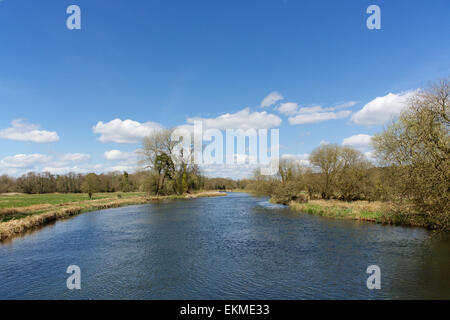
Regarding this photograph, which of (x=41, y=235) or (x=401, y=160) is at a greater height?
(x=401, y=160)

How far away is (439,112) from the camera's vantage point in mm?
13648

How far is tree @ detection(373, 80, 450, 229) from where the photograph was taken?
12.7m

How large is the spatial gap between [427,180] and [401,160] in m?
3.03

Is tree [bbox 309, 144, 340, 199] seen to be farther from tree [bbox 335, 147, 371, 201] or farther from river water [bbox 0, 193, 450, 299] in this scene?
river water [bbox 0, 193, 450, 299]

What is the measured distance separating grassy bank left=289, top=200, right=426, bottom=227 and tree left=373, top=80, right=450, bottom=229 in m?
2.67

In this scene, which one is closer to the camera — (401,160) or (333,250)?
(333,250)

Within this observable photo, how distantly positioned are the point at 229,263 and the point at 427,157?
40.0ft

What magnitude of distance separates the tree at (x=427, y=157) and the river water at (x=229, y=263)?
2453mm

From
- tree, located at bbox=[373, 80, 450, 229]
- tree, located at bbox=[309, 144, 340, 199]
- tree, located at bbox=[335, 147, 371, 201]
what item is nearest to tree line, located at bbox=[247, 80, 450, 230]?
tree, located at bbox=[373, 80, 450, 229]

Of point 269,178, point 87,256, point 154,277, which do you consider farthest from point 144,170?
point 154,277

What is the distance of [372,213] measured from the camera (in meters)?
23.3

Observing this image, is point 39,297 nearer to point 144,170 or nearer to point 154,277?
point 154,277
